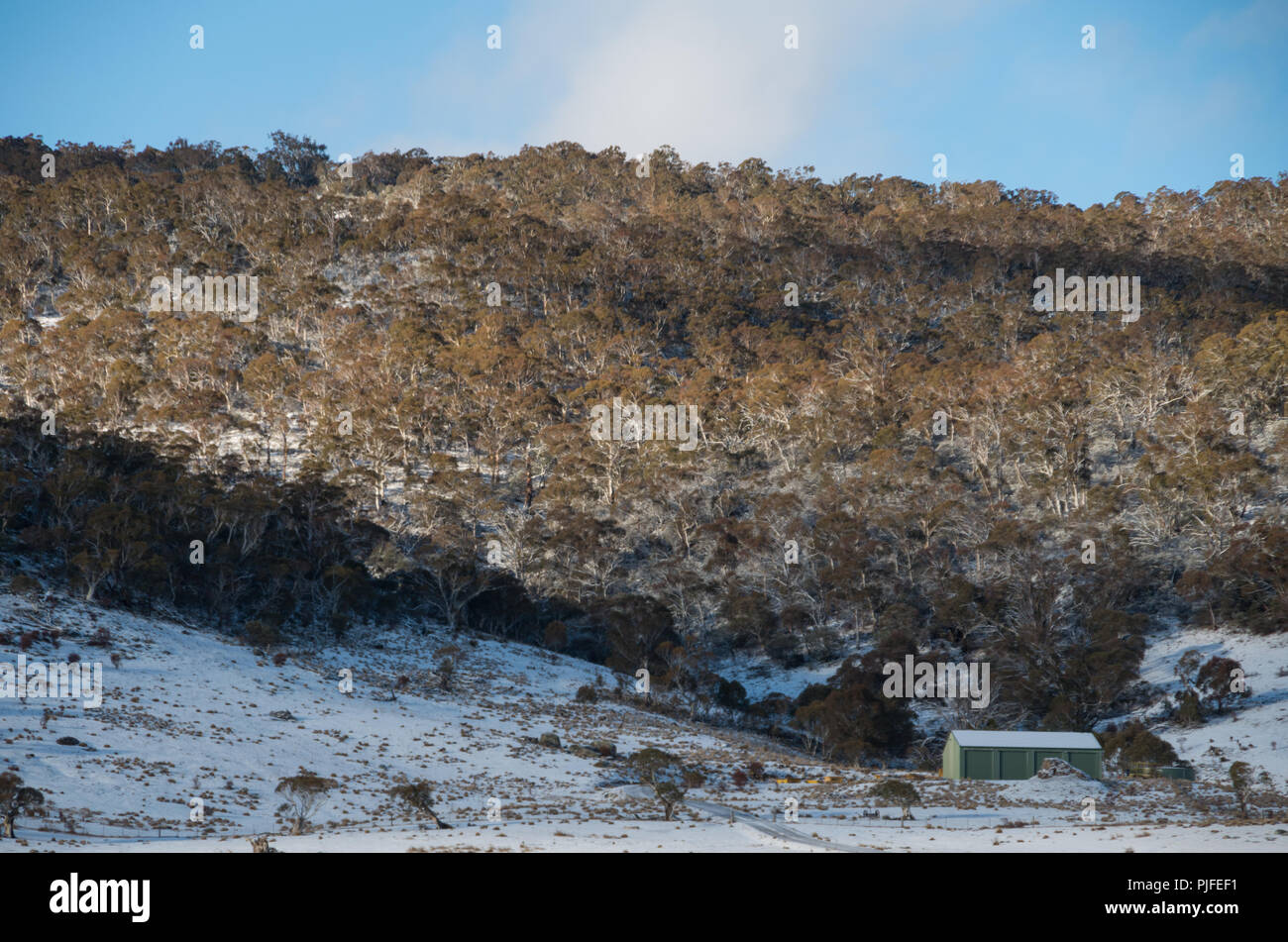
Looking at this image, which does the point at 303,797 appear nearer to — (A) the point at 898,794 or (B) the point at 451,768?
(B) the point at 451,768

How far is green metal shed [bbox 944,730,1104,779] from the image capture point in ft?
115

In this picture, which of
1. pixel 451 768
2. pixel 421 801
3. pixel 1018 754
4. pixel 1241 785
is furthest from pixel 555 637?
pixel 1241 785

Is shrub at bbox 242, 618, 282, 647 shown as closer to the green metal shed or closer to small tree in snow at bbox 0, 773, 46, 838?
small tree in snow at bbox 0, 773, 46, 838

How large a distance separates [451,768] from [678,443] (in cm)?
4502

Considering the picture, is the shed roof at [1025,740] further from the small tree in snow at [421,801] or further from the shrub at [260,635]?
the shrub at [260,635]

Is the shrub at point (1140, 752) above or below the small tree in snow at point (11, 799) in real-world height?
below

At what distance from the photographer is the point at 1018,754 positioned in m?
35.8

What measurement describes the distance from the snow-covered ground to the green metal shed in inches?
51.9

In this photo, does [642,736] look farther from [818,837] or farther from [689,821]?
[818,837]

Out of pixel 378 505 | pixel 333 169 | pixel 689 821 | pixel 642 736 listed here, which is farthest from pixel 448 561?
pixel 333 169

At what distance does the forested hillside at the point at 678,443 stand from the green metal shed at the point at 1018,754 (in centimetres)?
701

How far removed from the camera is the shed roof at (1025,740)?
116ft

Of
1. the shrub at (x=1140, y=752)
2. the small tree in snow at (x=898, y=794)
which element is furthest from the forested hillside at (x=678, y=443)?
the small tree in snow at (x=898, y=794)

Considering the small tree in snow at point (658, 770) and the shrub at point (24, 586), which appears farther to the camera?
the shrub at point (24, 586)
